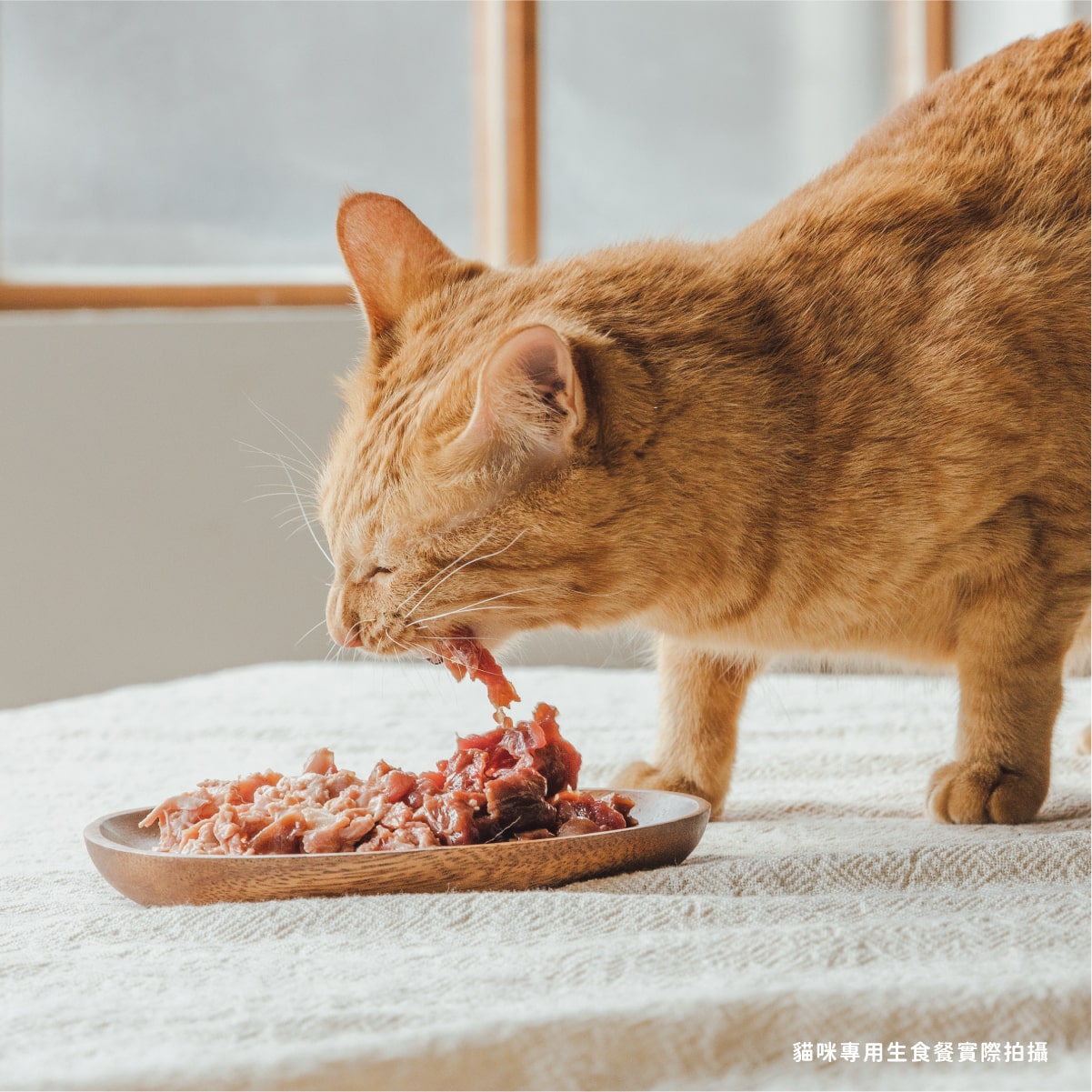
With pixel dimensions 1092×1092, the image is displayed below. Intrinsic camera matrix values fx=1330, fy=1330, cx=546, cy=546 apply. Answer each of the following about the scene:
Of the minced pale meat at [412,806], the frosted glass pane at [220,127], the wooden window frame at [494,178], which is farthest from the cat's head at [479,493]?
the frosted glass pane at [220,127]

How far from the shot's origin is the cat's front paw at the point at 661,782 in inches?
56.9

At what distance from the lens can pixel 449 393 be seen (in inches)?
45.9

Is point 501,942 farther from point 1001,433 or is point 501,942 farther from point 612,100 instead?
point 612,100

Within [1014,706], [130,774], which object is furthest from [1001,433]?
[130,774]

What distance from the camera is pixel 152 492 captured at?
2.74 m

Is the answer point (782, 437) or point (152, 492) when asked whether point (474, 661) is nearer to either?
point (782, 437)

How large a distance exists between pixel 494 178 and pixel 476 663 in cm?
207

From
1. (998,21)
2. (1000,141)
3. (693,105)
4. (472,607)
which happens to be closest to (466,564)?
(472,607)

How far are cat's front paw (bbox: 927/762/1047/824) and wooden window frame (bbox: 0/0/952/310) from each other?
188 centimetres

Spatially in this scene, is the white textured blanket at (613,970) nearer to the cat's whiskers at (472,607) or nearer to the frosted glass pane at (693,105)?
the cat's whiskers at (472,607)

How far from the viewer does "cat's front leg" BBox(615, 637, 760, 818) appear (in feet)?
4.77

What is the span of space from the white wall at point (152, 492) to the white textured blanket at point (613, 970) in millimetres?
1292

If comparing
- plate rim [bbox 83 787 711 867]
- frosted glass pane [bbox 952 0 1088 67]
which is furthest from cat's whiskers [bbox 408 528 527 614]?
frosted glass pane [bbox 952 0 1088 67]

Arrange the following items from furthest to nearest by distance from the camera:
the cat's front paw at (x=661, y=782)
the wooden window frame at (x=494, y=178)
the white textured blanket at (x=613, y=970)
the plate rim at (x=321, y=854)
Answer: the wooden window frame at (x=494, y=178) < the cat's front paw at (x=661, y=782) < the plate rim at (x=321, y=854) < the white textured blanket at (x=613, y=970)
